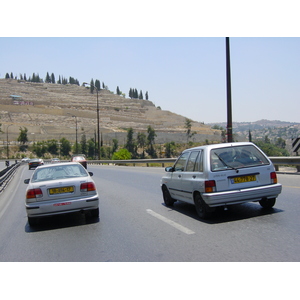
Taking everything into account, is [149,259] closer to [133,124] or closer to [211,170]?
[211,170]

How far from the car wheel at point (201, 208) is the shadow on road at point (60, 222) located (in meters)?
2.35

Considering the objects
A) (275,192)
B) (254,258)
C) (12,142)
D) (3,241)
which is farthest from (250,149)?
(12,142)

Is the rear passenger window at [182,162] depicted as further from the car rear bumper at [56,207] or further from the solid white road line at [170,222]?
the car rear bumper at [56,207]

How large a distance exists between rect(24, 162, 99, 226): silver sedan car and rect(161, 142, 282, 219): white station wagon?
2.29 metres

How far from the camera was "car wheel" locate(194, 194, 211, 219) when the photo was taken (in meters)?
8.08

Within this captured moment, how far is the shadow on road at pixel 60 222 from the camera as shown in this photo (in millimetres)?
8667

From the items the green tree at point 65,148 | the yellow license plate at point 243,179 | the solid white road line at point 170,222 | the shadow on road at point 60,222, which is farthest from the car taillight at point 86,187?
the green tree at point 65,148

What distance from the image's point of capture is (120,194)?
1418cm

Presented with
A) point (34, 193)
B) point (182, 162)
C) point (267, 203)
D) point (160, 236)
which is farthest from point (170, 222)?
point (34, 193)

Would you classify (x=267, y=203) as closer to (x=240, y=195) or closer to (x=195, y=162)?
(x=240, y=195)

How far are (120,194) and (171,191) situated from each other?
438 cm

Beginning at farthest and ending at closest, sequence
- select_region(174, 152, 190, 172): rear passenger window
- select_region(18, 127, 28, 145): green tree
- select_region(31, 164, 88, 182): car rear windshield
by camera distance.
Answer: select_region(18, 127, 28, 145): green tree, select_region(174, 152, 190, 172): rear passenger window, select_region(31, 164, 88, 182): car rear windshield

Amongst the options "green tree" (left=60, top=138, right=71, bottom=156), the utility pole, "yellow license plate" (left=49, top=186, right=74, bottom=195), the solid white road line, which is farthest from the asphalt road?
"green tree" (left=60, top=138, right=71, bottom=156)

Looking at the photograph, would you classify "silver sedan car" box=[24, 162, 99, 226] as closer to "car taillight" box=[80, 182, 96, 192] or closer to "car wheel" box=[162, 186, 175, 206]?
"car taillight" box=[80, 182, 96, 192]
